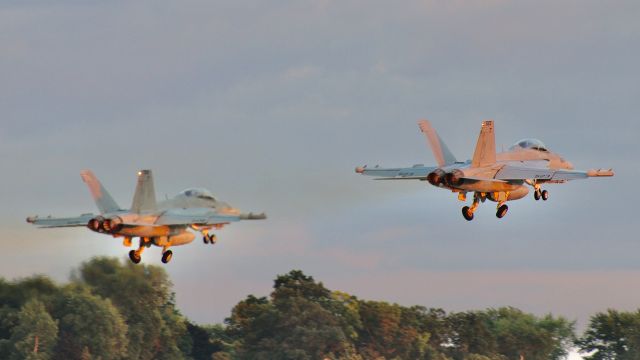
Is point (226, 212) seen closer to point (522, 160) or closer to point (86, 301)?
point (522, 160)

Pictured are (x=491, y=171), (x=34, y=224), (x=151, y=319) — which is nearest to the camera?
(x=491, y=171)

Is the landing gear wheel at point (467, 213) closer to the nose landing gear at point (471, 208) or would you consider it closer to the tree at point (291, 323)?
the nose landing gear at point (471, 208)

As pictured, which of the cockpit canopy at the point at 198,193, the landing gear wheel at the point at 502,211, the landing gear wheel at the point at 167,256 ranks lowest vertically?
the landing gear wheel at the point at 167,256

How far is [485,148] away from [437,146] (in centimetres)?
286

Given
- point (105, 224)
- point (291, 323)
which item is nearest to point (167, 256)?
point (105, 224)

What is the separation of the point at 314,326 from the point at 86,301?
23.2m

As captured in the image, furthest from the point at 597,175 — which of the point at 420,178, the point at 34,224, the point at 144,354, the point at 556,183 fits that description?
the point at 144,354

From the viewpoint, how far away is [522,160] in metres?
101

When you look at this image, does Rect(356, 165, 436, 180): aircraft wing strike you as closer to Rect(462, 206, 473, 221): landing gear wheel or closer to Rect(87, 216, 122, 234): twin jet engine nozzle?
Rect(462, 206, 473, 221): landing gear wheel

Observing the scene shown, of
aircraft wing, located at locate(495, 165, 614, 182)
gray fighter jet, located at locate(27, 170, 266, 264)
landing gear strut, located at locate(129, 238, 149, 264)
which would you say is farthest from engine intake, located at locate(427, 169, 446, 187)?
landing gear strut, located at locate(129, 238, 149, 264)

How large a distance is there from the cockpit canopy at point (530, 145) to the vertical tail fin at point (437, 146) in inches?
179

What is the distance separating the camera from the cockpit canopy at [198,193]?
10988 cm

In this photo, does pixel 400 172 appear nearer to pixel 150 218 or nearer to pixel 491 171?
pixel 491 171

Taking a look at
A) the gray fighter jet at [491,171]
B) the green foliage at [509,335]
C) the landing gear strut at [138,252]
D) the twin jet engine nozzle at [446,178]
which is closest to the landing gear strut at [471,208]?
the gray fighter jet at [491,171]
